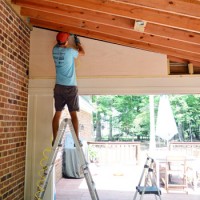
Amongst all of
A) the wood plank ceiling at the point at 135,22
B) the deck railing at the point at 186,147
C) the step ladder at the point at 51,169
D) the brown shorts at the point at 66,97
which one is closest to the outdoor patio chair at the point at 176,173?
the deck railing at the point at 186,147

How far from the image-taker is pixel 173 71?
4.50 metres

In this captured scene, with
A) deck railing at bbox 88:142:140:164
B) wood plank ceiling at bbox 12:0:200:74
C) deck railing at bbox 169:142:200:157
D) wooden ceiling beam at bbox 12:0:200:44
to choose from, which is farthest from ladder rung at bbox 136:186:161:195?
deck railing at bbox 88:142:140:164

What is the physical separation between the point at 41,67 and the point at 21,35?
2.19 ft

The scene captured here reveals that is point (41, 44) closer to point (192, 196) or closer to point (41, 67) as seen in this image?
point (41, 67)

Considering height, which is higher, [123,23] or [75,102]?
[123,23]

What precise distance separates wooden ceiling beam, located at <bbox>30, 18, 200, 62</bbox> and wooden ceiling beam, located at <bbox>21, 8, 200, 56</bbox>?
10.2 inches

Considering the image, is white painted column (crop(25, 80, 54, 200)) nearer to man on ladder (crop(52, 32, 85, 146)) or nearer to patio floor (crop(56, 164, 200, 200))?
man on ladder (crop(52, 32, 85, 146))

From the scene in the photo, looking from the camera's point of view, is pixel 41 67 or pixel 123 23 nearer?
pixel 123 23

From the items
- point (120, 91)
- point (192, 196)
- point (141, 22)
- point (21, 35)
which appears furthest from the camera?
point (192, 196)

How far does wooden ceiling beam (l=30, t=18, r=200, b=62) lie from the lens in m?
4.19

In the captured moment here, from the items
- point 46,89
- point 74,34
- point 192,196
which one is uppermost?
point 74,34

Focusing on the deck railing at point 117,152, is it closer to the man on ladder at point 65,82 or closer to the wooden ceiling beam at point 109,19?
the man on ladder at point 65,82

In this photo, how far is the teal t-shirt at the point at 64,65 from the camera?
12.1 ft

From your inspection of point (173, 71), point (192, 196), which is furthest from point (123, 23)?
point (192, 196)
